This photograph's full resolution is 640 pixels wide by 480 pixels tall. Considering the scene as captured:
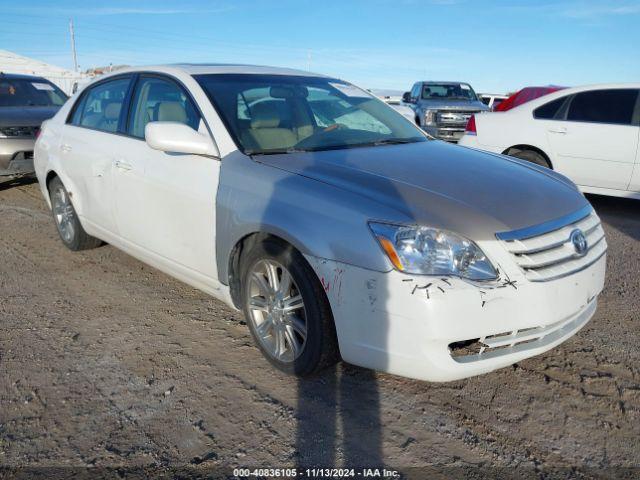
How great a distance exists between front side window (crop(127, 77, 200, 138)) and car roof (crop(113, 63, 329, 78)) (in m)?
0.11

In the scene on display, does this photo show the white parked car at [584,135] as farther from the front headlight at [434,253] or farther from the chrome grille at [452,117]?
the chrome grille at [452,117]

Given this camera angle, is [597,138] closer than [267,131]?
No

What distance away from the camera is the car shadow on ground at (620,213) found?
19.6 ft

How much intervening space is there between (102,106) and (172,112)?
3.73ft

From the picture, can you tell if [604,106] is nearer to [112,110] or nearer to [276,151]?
[276,151]

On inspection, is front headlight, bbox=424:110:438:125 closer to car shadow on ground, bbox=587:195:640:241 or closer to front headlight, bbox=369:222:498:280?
car shadow on ground, bbox=587:195:640:241

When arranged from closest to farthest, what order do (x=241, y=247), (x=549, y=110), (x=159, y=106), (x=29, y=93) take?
1. (x=241, y=247)
2. (x=159, y=106)
3. (x=549, y=110)
4. (x=29, y=93)

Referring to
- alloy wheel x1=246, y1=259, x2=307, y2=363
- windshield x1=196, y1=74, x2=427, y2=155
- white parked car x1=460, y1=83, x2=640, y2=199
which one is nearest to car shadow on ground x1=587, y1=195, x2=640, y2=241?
white parked car x1=460, y1=83, x2=640, y2=199

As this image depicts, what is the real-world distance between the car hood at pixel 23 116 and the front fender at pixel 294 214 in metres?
6.01

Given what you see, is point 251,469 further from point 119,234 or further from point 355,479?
point 119,234

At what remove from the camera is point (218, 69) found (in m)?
3.75

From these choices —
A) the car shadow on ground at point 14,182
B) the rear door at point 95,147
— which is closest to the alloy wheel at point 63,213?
Result: the rear door at point 95,147

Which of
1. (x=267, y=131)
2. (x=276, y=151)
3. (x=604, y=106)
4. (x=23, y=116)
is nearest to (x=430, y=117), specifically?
(x=604, y=106)

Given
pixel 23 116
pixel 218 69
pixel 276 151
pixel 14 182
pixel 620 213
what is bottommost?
pixel 14 182
